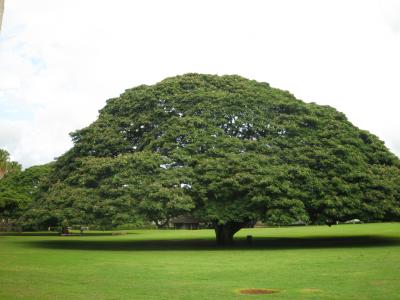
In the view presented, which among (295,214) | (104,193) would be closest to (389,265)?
(295,214)

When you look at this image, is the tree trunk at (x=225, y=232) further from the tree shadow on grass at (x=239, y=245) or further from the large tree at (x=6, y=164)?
the large tree at (x=6, y=164)

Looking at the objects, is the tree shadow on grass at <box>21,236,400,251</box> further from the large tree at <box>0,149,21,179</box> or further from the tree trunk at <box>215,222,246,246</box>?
the large tree at <box>0,149,21,179</box>

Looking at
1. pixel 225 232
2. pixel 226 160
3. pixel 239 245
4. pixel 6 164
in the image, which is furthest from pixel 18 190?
pixel 226 160

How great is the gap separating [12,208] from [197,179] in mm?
39844

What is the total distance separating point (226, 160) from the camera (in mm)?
28062

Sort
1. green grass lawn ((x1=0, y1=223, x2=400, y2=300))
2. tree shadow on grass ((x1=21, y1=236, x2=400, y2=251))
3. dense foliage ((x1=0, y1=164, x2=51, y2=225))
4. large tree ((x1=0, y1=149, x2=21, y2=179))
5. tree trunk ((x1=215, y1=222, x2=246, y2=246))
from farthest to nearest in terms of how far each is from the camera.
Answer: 1. large tree ((x1=0, y1=149, x2=21, y2=179))
2. dense foliage ((x1=0, y1=164, x2=51, y2=225))
3. tree trunk ((x1=215, y1=222, x2=246, y2=246))
4. tree shadow on grass ((x1=21, y1=236, x2=400, y2=251))
5. green grass lawn ((x1=0, y1=223, x2=400, y2=300))

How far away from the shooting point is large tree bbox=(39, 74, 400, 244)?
2656 centimetres

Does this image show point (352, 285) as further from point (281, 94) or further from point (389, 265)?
point (281, 94)

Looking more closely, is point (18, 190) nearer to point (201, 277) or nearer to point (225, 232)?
point (225, 232)

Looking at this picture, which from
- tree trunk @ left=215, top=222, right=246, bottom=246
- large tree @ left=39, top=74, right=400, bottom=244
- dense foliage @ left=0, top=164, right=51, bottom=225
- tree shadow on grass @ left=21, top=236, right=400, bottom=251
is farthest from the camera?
dense foliage @ left=0, top=164, right=51, bottom=225

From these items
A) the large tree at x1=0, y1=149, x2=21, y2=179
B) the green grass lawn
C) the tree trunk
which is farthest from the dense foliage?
the green grass lawn

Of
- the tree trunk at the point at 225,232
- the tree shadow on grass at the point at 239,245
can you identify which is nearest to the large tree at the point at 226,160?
the tree trunk at the point at 225,232

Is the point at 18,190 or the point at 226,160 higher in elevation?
the point at 18,190

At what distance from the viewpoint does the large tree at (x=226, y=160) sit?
2656 centimetres
